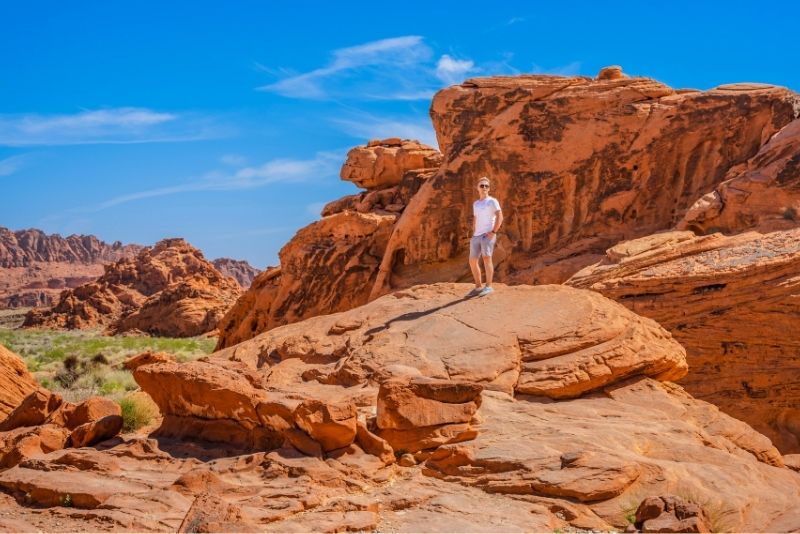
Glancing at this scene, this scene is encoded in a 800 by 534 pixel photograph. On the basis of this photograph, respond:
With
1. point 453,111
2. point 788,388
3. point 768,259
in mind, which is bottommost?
point 788,388

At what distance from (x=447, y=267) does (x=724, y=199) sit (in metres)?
7.95

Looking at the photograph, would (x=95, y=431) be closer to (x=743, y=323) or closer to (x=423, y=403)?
(x=423, y=403)

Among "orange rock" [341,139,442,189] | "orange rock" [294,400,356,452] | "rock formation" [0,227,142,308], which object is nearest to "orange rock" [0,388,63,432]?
"orange rock" [294,400,356,452]

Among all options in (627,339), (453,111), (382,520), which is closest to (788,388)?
(627,339)

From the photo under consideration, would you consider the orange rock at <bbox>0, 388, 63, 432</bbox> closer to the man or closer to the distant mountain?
the man

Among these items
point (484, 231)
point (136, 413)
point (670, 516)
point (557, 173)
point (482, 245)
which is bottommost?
point (670, 516)

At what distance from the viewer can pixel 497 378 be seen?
815cm

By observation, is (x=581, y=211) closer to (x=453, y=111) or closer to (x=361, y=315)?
(x=453, y=111)

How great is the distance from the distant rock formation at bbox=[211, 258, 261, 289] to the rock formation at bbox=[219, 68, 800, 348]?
88.6 metres

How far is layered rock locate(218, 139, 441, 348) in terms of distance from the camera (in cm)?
2470

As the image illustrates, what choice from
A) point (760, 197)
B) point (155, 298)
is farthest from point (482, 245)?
point (155, 298)

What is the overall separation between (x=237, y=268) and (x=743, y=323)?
10569 cm

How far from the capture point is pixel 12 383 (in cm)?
1131

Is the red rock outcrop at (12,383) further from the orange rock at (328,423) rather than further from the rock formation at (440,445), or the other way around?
the orange rock at (328,423)
